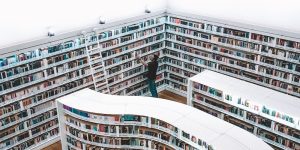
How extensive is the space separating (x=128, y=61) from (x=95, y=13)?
64.3 inches

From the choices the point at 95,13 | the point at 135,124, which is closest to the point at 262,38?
the point at 135,124

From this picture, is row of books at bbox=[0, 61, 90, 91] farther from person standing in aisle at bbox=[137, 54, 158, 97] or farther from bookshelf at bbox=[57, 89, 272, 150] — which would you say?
person standing in aisle at bbox=[137, 54, 158, 97]

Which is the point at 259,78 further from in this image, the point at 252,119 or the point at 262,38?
the point at 252,119

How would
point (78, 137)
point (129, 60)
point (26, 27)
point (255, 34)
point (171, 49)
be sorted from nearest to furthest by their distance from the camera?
point (78, 137), point (26, 27), point (255, 34), point (129, 60), point (171, 49)

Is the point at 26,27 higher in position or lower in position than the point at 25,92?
higher

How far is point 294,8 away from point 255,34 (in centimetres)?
102

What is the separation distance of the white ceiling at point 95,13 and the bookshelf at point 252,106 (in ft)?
6.12

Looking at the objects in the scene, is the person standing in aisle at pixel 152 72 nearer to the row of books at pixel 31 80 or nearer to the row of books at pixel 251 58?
the row of books at pixel 251 58

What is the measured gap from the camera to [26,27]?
706 cm

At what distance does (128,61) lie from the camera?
9.12 m

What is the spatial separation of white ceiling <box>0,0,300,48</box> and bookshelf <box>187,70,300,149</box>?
1.87 m

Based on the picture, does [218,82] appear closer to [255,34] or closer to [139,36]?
[255,34]

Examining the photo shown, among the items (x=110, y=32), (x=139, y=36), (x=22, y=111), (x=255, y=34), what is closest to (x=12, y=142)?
(x=22, y=111)

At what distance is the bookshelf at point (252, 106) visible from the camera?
626 cm
